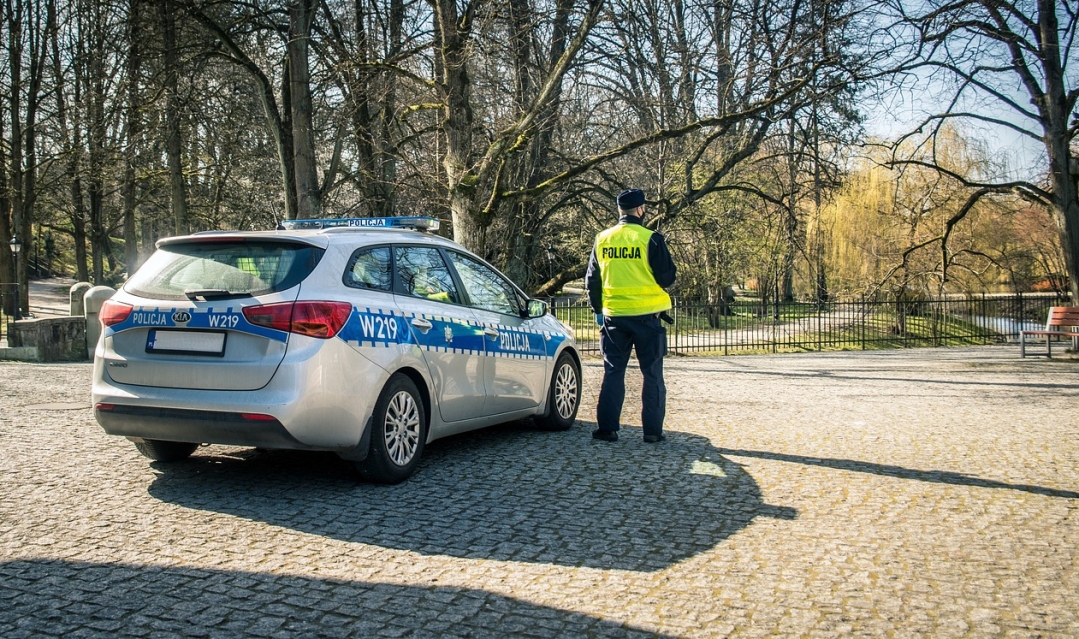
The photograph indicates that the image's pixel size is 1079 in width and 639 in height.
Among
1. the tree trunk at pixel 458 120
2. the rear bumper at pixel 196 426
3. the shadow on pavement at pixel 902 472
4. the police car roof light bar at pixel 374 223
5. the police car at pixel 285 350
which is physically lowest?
the shadow on pavement at pixel 902 472

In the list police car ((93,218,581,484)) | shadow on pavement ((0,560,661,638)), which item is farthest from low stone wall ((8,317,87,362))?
shadow on pavement ((0,560,661,638))

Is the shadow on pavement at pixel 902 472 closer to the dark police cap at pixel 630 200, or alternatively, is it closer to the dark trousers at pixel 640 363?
the dark trousers at pixel 640 363

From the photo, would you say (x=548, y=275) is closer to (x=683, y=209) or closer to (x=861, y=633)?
(x=683, y=209)

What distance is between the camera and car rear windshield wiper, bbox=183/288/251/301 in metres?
5.54

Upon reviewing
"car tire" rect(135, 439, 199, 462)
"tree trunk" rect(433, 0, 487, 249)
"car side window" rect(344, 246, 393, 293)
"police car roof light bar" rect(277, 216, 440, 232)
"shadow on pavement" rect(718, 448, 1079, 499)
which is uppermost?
"tree trunk" rect(433, 0, 487, 249)

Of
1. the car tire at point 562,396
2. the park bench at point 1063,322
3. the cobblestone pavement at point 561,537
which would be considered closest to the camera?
the cobblestone pavement at point 561,537

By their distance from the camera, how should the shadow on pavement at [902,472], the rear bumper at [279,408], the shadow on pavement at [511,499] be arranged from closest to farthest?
1. the shadow on pavement at [511,499]
2. the rear bumper at [279,408]
3. the shadow on pavement at [902,472]

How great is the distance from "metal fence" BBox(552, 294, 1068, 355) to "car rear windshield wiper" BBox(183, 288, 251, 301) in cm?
1608

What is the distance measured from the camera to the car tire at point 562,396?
26.8 ft

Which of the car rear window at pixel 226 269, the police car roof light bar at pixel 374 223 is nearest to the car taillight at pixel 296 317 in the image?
the car rear window at pixel 226 269

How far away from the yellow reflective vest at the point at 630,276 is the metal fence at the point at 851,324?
44.9 feet

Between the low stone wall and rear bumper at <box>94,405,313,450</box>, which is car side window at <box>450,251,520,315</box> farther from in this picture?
the low stone wall

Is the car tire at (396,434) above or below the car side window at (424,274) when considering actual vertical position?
below

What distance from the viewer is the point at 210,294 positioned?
5.56 m
